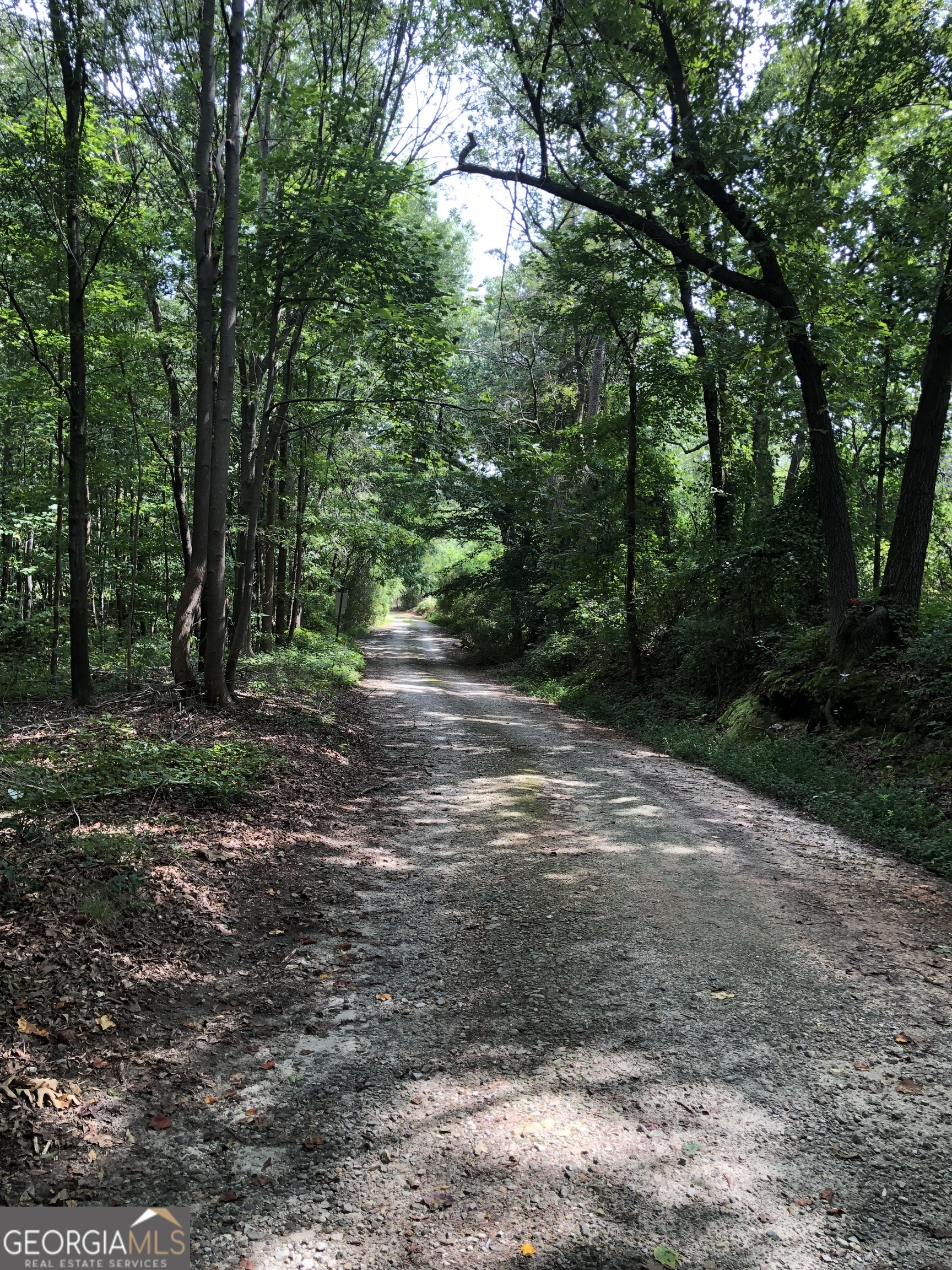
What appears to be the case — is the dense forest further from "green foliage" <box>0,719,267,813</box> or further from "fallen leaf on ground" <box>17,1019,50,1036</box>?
"fallen leaf on ground" <box>17,1019,50,1036</box>

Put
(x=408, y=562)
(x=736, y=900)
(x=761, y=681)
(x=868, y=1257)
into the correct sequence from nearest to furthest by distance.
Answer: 1. (x=868, y=1257)
2. (x=736, y=900)
3. (x=761, y=681)
4. (x=408, y=562)

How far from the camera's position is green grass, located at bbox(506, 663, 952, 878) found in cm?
646

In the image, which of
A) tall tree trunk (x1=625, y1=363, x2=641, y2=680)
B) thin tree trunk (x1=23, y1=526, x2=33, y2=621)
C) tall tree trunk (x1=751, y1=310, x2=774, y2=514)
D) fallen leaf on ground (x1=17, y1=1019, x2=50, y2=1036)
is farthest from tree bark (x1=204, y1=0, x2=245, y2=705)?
thin tree trunk (x1=23, y1=526, x2=33, y2=621)

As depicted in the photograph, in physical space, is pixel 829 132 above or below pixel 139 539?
above

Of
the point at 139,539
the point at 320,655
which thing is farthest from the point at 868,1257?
the point at 320,655

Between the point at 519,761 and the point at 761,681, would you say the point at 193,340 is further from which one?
the point at 761,681

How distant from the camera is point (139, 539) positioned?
14359 mm

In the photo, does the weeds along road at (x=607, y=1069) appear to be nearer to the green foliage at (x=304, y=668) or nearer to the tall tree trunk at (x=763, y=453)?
the green foliage at (x=304, y=668)

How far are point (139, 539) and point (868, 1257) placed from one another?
15.0 metres

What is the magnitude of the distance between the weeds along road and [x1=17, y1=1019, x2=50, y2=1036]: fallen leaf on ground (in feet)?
2.64

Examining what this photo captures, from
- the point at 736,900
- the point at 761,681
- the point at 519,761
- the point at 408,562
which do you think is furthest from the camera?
the point at 408,562

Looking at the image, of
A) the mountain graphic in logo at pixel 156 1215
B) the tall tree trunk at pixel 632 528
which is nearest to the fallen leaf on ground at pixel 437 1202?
the mountain graphic in logo at pixel 156 1215

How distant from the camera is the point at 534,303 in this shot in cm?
1424

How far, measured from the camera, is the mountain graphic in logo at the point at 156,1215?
7.73 feet
